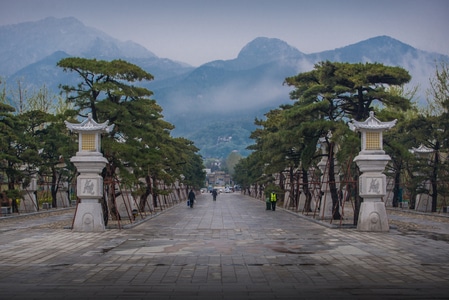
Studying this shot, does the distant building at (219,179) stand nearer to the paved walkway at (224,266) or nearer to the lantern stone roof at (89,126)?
the lantern stone roof at (89,126)

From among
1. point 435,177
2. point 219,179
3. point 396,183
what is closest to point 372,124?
point 435,177

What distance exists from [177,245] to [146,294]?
668cm

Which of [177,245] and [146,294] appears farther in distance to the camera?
[177,245]

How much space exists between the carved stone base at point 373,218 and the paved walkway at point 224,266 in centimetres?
70

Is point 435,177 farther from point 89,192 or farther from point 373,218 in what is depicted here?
point 89,192

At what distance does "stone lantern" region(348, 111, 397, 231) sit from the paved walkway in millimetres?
844

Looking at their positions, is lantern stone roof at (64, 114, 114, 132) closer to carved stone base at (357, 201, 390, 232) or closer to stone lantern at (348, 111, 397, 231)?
stone lantern at (348, 111, 397, 231)

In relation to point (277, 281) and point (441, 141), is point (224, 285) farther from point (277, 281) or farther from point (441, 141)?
point (441, 141)

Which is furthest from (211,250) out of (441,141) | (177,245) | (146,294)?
(441,141)

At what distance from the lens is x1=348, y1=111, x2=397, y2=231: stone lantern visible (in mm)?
18766

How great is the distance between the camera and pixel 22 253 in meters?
13.0

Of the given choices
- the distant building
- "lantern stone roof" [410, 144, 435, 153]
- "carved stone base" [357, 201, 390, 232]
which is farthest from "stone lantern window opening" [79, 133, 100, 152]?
the distant building

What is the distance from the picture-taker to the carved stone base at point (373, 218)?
18.7 meters

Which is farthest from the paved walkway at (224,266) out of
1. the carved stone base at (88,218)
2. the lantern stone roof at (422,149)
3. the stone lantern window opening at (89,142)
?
the lantern stone roof at (422,149)
